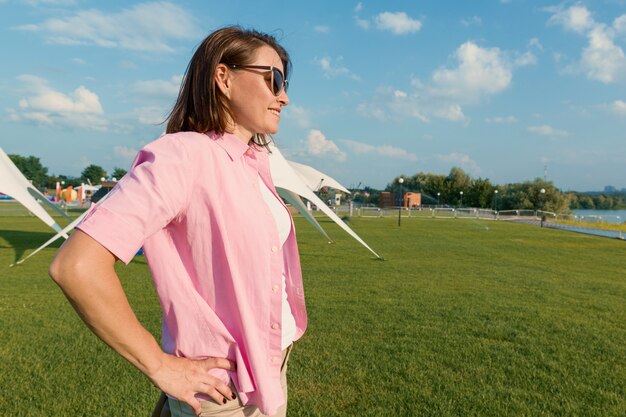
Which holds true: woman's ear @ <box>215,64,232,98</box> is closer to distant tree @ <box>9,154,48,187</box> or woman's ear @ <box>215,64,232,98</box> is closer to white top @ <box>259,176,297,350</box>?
white top @ <box>259,176,297,350</box>

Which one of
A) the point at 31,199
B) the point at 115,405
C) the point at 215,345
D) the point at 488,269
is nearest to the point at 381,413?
the point at 115,405

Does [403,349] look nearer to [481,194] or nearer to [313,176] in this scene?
[313,176]

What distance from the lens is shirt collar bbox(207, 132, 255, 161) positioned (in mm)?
1357

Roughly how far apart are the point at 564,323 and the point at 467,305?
1443mm

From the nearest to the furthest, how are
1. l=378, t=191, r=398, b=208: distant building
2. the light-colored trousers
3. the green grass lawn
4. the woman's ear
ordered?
the light-colored trousers
the woman's ear
the green grass lawn
l=378, t=191, r=398, b=208: distant building

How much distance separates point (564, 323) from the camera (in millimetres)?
6711

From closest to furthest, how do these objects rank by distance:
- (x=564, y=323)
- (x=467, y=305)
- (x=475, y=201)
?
(x=564, y=323)
(x=467, y=305)
(x=475, y=201)

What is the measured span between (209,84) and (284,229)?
52 cm

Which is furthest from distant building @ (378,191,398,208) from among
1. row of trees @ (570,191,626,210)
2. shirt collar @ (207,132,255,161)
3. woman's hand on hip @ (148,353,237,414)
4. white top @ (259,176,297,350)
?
woman's hand on hip @ (148,353,237,414)

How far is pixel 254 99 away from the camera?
1.49m

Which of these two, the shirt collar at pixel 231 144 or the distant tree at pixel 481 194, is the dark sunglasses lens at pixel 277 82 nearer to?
the shirt collar at pixel 231 144

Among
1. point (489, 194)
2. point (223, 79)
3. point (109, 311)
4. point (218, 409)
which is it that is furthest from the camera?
point (489, 194)

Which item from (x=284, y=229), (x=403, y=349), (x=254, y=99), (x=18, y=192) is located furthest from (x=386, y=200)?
(x=254, y=99)

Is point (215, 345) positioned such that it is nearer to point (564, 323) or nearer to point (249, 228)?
point (249, 228)
